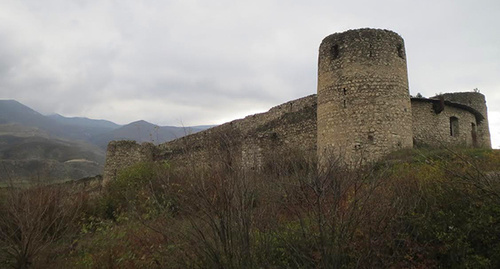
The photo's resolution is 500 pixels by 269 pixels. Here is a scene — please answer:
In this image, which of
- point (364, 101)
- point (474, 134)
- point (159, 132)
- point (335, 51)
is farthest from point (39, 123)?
point (364, 101)

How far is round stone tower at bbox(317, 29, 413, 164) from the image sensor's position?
12.0m

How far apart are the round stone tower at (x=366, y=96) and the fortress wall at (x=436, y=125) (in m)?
3.05

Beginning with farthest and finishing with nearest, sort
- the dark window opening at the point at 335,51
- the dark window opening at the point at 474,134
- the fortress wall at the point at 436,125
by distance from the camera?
the dark window opening at the point at 474,134 < the fortress wall at the point at 436,125 < the dark window opening at the point at 335,51

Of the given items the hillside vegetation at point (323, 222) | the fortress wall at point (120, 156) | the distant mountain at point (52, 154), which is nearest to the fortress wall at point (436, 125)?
the hillside vegetation at point (323, 222)

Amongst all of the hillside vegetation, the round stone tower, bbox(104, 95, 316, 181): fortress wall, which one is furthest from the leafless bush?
the round stone tower

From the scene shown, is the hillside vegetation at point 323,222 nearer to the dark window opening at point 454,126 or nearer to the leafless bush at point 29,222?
the leafless bush at point 29,222

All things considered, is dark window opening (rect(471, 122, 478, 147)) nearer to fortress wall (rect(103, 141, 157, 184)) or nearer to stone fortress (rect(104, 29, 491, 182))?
stone fortress (rect(104, 29, 491, 182))

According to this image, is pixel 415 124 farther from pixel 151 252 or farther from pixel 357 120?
pixel 151 252

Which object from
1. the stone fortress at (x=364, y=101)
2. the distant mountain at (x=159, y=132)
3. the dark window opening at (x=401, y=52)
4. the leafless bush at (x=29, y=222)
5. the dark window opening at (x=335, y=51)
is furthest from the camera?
the dark window opening at (x=335, y=51)

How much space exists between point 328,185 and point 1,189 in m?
9.58

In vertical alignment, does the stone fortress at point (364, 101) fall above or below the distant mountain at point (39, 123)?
below

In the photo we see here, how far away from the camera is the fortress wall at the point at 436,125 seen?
15.2 m

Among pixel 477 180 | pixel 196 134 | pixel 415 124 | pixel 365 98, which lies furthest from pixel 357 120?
pixel 196 134

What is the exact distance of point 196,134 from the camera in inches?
893
